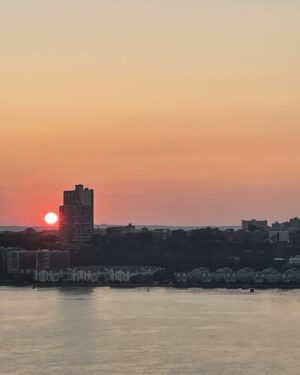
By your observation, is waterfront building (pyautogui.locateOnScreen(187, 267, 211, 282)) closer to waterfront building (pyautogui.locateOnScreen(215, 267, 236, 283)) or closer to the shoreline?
waterfront building (pyautogui.locateOnScreen(215, 267, 236, 283))

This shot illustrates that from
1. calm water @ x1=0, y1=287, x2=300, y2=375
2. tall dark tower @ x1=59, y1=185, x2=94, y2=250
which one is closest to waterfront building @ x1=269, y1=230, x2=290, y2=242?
tall dark tower @ x1=59, y1=185, x2=94, y2=250

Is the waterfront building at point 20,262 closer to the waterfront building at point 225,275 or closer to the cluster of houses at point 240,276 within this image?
the cluster of houses at point 240,276

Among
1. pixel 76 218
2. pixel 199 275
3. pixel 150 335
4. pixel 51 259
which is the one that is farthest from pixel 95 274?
pixel 150 335

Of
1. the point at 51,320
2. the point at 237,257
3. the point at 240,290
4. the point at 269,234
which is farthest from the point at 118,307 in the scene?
the point at 269,234

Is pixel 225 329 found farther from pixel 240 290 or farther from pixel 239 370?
pixel 240 290

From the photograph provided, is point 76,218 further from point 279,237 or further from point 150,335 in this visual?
point 150,335

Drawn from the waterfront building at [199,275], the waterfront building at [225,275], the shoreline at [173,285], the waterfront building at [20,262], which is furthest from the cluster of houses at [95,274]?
the waterfront building at [225,275]
